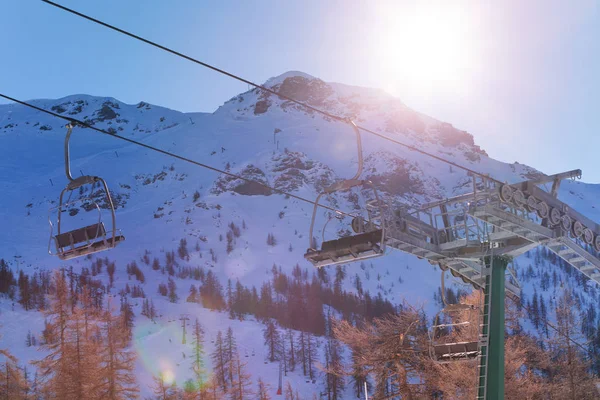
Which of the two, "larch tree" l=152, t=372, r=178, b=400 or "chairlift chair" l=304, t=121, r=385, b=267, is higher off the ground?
"chairlift chair" l=304, t=121, r=385, b=267

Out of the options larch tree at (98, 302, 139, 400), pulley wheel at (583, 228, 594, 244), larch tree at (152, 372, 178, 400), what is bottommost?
larch tree at (152, 372, 178, 400)

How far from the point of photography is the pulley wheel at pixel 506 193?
13641 mm

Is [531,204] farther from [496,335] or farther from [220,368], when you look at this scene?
[220,368]

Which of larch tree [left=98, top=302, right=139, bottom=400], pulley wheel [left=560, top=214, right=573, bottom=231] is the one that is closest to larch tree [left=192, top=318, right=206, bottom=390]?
larch tree [left=98, top=302, right=139, bottom=400]

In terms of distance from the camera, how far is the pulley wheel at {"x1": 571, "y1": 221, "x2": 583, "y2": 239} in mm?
16078

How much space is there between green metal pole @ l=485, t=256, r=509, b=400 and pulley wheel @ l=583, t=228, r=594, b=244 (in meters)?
2.34

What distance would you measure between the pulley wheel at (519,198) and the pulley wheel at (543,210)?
0.69 m

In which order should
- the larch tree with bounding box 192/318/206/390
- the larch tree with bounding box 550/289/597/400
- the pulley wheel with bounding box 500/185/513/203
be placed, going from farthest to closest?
1. the larch tree with bounding box 192/318/206/390
2. the larch tree with bounding box 550/289/597/400
3. the pulley wheel with bounding box 500/185/513/203

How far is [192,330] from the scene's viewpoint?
354 ft

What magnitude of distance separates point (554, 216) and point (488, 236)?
1461 mm

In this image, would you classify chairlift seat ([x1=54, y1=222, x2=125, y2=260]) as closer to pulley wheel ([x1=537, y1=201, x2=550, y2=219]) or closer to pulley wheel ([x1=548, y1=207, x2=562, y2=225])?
pulley wheel ([x1=537, y1=201, x2=550, y2=219])

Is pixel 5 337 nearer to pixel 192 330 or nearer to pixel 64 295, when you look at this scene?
pixel 192 330

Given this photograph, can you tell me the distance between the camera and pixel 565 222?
51.2 feet

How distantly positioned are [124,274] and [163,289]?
1222 centimetres
